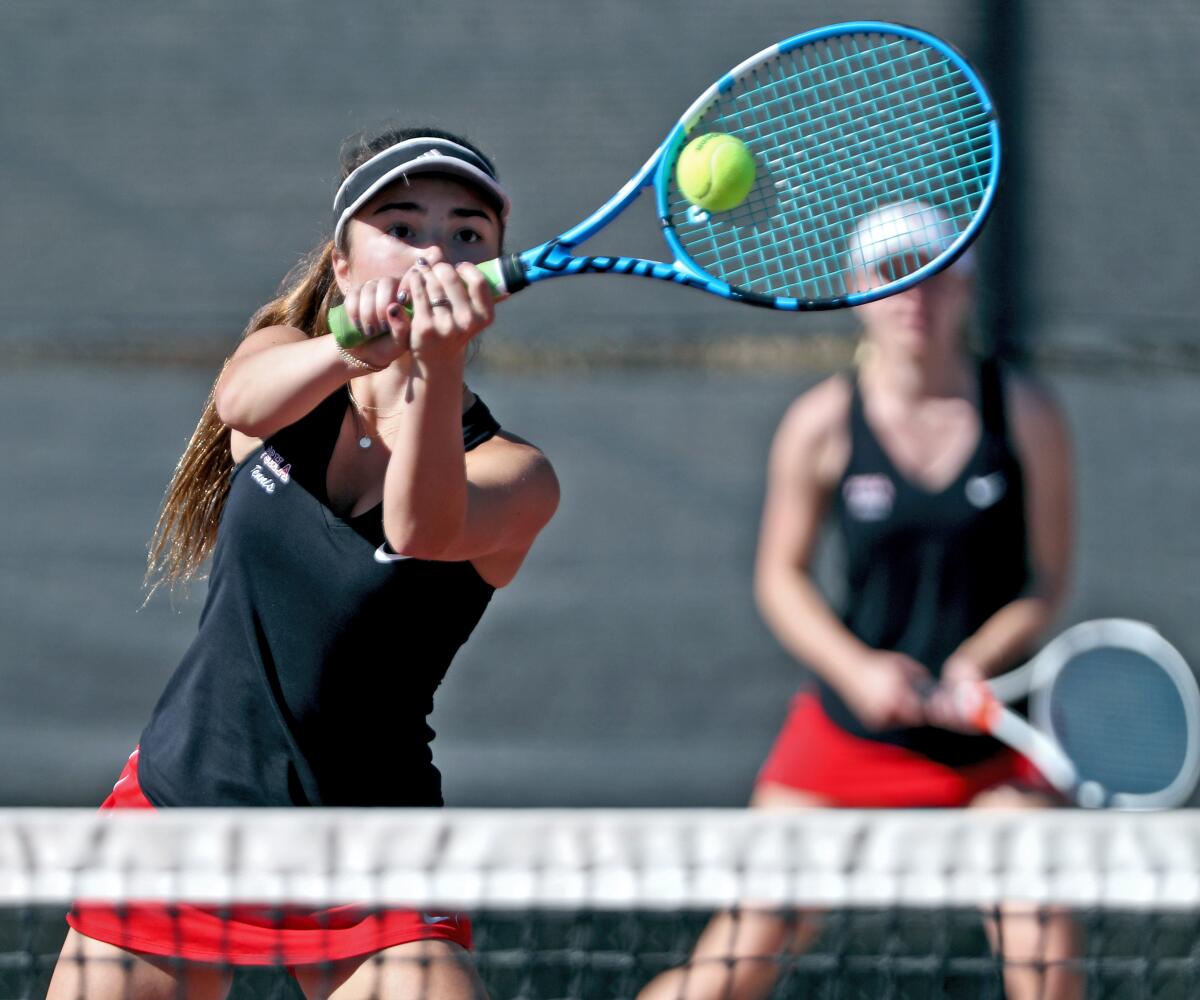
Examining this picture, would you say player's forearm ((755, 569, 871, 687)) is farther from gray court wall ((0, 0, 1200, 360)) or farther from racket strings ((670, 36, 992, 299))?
gray court wall ((0, 0, 1200, 360))

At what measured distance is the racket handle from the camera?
5.42ft

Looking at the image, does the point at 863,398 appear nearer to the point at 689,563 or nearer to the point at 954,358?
the point at 954,358

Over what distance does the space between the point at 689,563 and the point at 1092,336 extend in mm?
971

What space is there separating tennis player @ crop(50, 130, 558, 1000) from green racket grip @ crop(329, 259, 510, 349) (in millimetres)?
19

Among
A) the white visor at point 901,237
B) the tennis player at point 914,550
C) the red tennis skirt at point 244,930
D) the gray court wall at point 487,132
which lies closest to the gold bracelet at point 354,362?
the red tennis skirt at point 244,930

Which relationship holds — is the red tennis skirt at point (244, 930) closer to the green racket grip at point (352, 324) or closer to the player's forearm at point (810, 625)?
the green racket grip at point (352, 324)

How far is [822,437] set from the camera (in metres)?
2.96

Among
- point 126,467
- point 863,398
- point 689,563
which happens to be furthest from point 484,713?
point 863,398

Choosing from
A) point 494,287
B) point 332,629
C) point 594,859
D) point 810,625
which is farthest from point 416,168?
point 810,625

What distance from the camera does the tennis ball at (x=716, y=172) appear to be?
1.96m

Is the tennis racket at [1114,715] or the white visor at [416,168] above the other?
the white visor at [416,168]

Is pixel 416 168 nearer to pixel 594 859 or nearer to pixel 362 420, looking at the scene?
pixel 362 420

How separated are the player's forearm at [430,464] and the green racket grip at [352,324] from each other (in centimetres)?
8

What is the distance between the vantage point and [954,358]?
9.71ft
